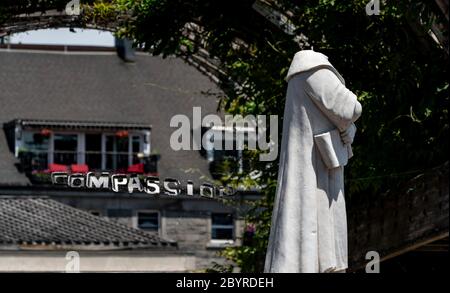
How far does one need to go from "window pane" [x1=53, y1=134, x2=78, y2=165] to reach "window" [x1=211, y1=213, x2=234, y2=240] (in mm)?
5981

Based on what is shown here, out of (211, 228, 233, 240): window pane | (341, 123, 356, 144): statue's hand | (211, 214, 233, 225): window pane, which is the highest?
(341, 123, 356, 144): statue's hand

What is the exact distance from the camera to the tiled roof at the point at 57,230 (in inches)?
2544

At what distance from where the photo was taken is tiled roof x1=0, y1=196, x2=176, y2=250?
64625 mm

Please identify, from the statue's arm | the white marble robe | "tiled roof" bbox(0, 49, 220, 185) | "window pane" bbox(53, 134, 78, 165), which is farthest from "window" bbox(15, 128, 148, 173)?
the statue's arm

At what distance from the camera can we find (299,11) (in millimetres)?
34000

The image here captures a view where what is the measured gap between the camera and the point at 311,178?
21.2 metres

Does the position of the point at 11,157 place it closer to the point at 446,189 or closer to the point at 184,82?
the point at 184,82

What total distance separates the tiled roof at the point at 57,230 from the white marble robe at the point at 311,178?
42380 millimetres

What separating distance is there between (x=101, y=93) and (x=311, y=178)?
61.2 meters

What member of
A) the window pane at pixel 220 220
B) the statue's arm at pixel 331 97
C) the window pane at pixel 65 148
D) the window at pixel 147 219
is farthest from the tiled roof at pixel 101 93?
the statue's arm at pixel 331 97

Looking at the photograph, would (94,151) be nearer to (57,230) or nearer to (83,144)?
(83,144)

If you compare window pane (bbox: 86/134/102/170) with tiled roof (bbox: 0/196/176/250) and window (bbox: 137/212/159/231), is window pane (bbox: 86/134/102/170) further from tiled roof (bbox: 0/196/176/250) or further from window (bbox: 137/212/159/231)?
tiled roof (bbox: 0/196/176/250)

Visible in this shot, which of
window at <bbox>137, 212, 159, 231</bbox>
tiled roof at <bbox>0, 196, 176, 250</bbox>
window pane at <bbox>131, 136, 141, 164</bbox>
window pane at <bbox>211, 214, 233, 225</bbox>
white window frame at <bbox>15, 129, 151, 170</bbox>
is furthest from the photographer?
window pane at <bbox>211, 214, 233, 225</bbox>
